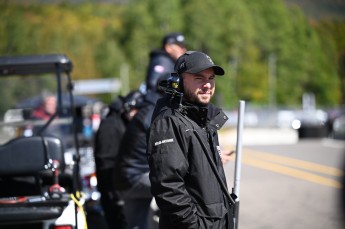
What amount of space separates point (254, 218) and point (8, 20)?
16.4 m

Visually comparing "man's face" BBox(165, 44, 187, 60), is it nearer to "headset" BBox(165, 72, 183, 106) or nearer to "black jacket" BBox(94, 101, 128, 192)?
"black jacket" BBox(94, 101, 128, 192)

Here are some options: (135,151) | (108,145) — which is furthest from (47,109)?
(135,151)

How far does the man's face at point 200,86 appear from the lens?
15.4 feet

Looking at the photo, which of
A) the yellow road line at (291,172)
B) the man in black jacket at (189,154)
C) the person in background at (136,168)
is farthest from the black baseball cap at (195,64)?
the yellow road line at (291,172)

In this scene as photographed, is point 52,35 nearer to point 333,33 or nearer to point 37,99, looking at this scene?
point 37,99

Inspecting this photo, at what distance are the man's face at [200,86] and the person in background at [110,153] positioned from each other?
12.5 ft

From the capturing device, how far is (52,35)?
43.6 metres

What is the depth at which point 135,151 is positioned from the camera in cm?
690

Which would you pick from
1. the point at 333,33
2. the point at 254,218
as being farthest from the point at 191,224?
the point at 333,33

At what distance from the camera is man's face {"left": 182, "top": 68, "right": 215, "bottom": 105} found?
4.70 m

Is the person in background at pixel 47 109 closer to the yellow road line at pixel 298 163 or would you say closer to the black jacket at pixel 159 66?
the black jacket at pixel 159 66

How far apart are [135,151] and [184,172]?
2414 mm

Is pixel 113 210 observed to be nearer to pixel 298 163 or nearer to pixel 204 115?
pixel 204 115

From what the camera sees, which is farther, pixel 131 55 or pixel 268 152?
pixel 131 55
